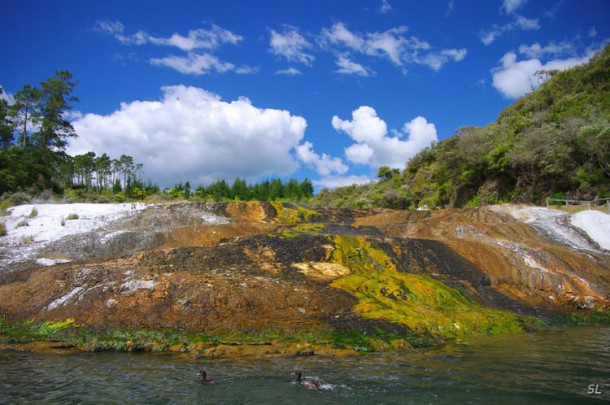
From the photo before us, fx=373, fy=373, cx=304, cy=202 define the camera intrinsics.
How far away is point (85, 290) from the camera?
11.2m

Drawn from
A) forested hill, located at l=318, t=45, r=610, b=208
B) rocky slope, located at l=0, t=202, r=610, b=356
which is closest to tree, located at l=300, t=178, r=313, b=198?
forested hill, located at l=318, t=45, r=610, b=208

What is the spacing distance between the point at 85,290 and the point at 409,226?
16844 mm

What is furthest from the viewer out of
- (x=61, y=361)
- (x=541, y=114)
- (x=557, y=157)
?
(x=541, y=114)

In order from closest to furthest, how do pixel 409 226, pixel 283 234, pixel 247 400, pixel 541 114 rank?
1. pixel 247 400
2. pixel 283 234
3. pixel 409 226
4. pixel 541 114

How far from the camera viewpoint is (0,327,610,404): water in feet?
20.1

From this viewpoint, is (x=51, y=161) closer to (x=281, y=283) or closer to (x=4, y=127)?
(x=4, y=127)

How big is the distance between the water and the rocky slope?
95 cm

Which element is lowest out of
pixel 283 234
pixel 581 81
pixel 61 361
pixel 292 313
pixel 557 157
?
pixel 61 361

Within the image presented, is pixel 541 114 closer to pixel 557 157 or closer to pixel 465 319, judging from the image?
pixel 557 157

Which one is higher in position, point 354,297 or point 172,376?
point 354,297

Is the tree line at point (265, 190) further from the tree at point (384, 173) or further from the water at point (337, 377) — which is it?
the water at point (337, 377)

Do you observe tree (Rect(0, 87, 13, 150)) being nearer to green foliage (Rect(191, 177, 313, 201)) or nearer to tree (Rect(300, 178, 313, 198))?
green foliage (Rect(191, 177, 313, 201))

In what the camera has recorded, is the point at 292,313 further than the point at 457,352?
Yes

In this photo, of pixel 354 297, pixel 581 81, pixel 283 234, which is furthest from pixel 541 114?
pixel 354 297
